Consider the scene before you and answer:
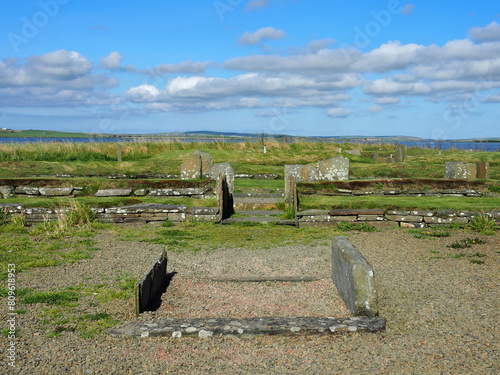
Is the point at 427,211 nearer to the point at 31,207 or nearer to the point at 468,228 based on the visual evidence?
the point at 468,228

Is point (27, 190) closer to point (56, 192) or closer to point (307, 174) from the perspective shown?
point (56, 192)

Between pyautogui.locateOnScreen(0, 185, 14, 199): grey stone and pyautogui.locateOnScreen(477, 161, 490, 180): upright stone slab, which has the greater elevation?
pyautogui.locateOnScreen(477, 161, 490, 180): upright stone slab

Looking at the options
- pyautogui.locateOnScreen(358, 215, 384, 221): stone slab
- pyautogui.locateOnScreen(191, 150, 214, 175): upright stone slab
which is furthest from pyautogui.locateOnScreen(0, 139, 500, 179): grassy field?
pyautogui.locateOnScreen(358, 215, 384, 221): stone slab

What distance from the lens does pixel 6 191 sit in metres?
14.8

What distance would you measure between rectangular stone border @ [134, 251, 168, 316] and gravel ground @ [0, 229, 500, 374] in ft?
0.62

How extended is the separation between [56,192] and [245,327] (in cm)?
1156

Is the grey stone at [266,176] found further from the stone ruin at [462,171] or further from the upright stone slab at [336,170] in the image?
the stone ruin at [462,171]

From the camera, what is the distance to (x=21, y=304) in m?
5.93

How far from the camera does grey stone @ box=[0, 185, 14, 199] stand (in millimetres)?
14750

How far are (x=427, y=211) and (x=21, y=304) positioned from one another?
390 inches

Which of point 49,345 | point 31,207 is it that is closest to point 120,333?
point 49,345

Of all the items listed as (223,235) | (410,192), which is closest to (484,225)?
(410,192)

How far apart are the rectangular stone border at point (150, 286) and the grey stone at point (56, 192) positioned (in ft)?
29.0

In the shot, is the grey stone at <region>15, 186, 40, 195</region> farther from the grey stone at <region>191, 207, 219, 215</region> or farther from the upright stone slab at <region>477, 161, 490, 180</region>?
the upright stone slab at <region>477, 161, 490, 180</region>
